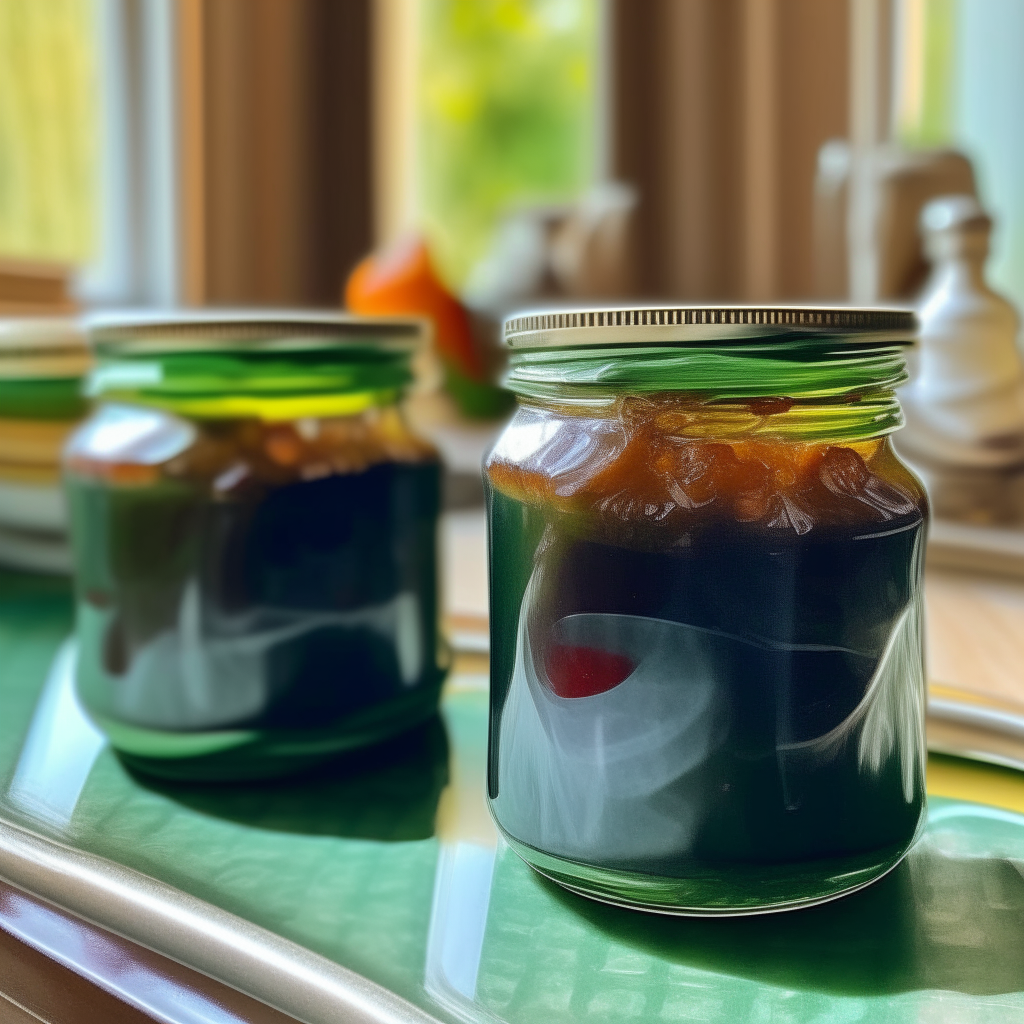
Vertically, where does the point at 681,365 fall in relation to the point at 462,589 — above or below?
above

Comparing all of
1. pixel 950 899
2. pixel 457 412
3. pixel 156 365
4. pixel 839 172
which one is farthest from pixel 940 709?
pixel 839 172

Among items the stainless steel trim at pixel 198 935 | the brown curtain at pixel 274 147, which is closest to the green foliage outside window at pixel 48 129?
the brown curtain at pixel 274 147

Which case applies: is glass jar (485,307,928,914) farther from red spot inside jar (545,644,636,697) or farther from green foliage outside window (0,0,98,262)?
green foliage outside window (0,0,98,262)

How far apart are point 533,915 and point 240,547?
5.7 inches

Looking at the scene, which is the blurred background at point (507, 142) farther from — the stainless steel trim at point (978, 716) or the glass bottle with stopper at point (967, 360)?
the stainless steel trim at point (978, 716)

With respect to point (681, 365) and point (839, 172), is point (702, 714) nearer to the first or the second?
point (681, 365)

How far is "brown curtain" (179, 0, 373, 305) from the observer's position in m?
1.66

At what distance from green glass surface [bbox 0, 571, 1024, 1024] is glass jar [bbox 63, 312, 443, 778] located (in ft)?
0.07

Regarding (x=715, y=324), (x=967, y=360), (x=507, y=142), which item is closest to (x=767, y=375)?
(x=715, y=324)

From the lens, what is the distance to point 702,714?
9.9 inches

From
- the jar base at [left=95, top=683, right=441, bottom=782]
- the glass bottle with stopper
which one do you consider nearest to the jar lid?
the jar base at [left=95, top=683, right=441, bottom=782]

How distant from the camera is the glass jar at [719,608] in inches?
9.8

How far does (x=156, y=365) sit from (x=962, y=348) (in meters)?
0.48

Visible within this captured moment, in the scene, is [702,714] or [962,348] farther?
[962,348]
